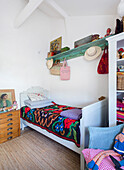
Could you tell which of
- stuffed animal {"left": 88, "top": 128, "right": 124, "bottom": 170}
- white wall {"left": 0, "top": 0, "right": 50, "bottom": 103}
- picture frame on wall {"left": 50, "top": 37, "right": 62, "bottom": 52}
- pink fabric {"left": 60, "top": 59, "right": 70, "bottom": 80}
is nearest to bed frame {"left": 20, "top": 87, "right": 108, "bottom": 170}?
stuffed animal {"left": 88, "top": 128, "right": 124, "bottom": 170}

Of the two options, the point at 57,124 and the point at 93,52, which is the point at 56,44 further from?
the point at 57,124

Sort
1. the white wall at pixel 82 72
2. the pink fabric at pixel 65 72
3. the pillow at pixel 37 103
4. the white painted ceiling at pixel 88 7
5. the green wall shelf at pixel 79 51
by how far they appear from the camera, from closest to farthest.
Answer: the white painted ceiling at pixel 88 7 < the green wall shelf at pixel 79 51 < the white wall at pixel 82 72 < the pillow at pixel 37 103 < the pink fabric at pixel 65 72

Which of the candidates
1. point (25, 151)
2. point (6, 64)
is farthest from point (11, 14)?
point (25, 151)

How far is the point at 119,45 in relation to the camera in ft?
4.99

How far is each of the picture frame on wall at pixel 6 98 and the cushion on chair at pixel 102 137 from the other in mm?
1854

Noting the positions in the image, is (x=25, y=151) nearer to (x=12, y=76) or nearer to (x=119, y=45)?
(x=12, y=76)

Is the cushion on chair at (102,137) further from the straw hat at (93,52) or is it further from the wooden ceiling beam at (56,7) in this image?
the wooden ceiling beam at (56,7)

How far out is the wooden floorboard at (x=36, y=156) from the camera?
1448 millimetres

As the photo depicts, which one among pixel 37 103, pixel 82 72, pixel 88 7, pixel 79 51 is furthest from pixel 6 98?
pixel 88 7

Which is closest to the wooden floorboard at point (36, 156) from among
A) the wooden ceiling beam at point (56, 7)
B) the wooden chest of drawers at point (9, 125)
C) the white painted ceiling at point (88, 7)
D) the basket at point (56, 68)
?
the wooden chest of drawers at point (9, 125)

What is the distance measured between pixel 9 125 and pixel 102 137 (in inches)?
73.4

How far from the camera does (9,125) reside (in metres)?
2.15

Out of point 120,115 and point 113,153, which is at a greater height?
point 120,115

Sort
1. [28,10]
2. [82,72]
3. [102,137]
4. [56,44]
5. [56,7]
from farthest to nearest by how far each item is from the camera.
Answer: [56,44], [82,72], [56,7], [28,10], [102,137]
